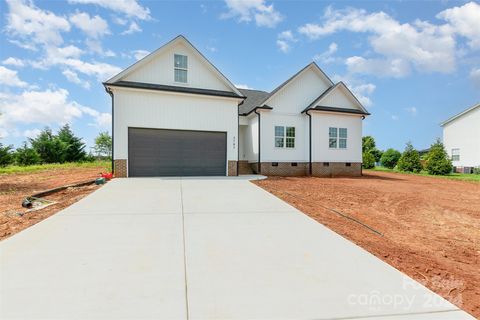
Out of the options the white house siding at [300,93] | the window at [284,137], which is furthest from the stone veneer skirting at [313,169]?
the white house siding at [300,93]

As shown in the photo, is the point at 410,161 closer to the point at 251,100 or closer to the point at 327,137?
the point at 327,137

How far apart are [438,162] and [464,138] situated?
7.94m

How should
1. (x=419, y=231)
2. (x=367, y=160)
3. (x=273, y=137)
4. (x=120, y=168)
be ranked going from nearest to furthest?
(x=419, y=231)
(x=120, y=168)
(x=273, y=137)
(x=367, y=160)

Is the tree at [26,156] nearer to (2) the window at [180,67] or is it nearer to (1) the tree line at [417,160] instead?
(2) the window at [180,67]

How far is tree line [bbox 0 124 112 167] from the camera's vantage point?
27.9m

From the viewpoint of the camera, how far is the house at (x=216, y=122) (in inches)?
494

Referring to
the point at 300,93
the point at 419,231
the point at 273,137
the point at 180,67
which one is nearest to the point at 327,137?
the point at 300,93

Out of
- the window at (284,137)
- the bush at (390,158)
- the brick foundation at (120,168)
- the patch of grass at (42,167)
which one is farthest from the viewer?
the bush at (390,158)

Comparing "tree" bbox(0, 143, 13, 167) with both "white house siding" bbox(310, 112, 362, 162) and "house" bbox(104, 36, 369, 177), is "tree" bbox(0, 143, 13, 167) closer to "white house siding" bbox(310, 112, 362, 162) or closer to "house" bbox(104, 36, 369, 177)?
"house" bbox(104, 36, 369, 177)

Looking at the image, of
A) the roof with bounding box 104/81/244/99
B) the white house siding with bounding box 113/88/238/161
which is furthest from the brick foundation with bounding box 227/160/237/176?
the roof with bounding box 104/81/244/99

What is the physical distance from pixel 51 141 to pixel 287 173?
3029cm

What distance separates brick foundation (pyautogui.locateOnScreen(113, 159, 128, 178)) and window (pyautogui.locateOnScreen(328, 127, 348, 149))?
1293 centimetres

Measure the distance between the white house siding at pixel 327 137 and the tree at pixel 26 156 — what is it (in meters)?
31.0

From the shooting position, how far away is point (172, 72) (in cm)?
1342
